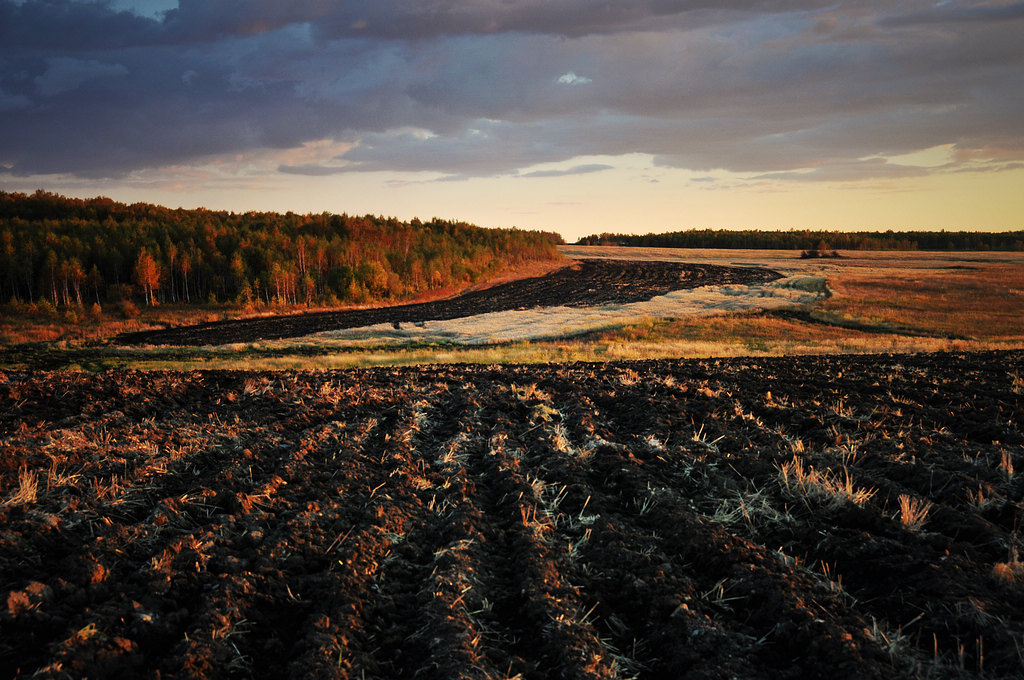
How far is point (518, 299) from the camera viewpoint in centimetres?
6688

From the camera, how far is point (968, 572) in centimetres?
459

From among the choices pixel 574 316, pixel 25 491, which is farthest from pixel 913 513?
pixel 574 316

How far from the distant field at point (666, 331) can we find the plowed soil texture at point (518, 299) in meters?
3.87

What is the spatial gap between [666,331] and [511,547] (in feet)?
114

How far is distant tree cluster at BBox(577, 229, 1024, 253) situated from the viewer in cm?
14812

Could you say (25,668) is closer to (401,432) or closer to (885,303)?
(401,432)

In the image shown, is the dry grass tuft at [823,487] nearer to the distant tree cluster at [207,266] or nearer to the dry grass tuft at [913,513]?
the dry grass tuft at [913,513]

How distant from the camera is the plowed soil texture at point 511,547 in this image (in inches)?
151

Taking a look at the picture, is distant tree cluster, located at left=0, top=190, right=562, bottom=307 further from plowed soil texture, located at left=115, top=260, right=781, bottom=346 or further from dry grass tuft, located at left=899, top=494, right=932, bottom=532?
dry grass tuft, located at left=899, top=494, right=932, bottom=532

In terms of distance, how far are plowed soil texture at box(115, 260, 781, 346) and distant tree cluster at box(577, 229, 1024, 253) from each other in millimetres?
71351

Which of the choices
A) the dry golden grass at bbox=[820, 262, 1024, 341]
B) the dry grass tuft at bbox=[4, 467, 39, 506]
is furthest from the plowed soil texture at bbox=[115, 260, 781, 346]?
the dry grass tuft at bbox=[4, 467, 39, 506]

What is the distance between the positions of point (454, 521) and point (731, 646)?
119 inches

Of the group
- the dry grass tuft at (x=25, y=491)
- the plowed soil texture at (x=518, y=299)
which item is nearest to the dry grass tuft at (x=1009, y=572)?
the dry grass tuft at (x=25, y=491)

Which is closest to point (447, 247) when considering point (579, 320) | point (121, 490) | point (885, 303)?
point (579, 320)
